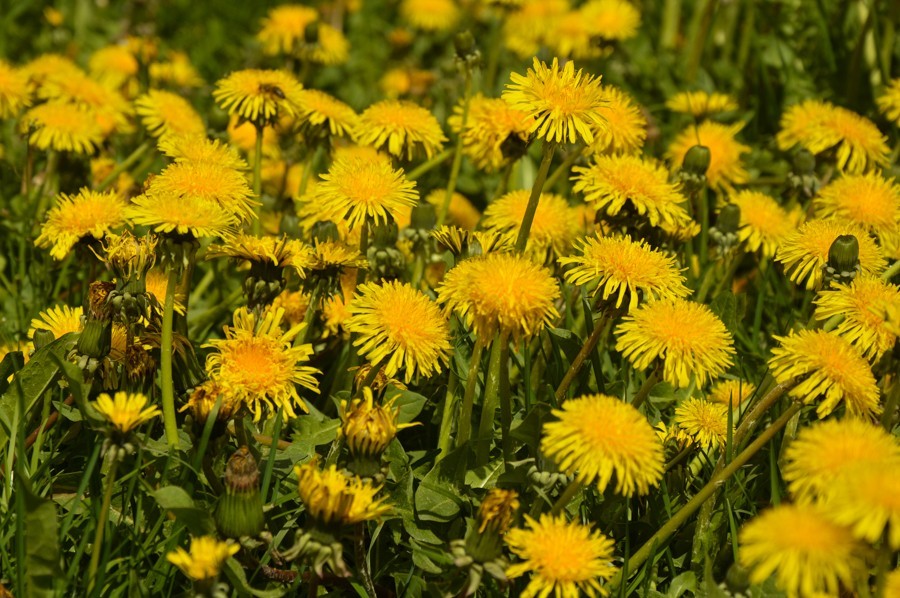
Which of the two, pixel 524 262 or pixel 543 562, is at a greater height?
pixel 524 262

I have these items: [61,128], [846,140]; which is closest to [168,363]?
[61,128]

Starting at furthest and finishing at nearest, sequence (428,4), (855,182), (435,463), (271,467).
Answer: (428,4)
(855,182)
(435,463)
(271,467)

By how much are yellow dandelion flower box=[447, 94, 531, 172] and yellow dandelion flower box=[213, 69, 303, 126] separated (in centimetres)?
46

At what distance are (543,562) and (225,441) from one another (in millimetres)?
636

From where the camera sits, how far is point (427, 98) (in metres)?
4.10

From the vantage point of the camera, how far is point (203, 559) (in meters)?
1.51

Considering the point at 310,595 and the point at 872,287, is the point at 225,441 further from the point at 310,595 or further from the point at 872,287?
the point at 872,287

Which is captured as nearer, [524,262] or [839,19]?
[524,262]

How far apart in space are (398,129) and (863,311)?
3.78 feet

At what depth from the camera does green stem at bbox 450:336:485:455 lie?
1.92m

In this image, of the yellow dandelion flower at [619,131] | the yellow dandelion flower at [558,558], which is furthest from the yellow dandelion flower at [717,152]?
the yellow dandelion flower at [558,558]

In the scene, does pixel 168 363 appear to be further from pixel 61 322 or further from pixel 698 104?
pixel 698 104

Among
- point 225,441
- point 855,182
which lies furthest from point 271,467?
point 855,182

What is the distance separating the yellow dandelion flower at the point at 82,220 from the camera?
7.39 ft
